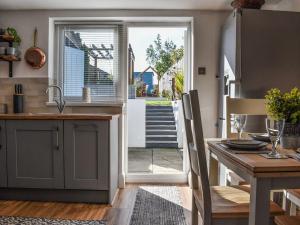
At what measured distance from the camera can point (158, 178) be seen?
3.77 m

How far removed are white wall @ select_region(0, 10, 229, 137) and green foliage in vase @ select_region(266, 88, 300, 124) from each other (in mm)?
2056

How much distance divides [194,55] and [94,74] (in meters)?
1.25

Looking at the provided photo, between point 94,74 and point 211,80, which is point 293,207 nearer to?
point 211,80

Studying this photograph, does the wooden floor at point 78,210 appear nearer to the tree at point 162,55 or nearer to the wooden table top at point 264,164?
the wooden table top at point 264,164

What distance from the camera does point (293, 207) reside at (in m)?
1.97

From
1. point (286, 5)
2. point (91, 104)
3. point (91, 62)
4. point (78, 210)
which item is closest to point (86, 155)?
point (78, 210)

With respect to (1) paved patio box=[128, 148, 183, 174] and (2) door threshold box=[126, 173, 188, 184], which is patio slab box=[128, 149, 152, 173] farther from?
(2) door threshold box=[126, 173, 188, 184]

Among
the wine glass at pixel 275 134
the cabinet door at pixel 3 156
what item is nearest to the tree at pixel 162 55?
the cabinet door at pixel 3 156

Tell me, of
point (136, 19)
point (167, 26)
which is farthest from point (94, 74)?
point (167, 26)

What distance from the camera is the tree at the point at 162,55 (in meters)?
3.77

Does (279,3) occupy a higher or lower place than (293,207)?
higher

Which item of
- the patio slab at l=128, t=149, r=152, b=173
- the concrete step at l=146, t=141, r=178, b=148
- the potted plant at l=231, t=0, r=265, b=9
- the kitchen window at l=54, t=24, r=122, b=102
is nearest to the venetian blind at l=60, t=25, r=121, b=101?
the kitchen window at l=54, t=24, r=122, b=102

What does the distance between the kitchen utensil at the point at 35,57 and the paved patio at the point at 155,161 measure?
1.57 m

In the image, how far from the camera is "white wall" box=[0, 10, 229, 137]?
3580 mm
